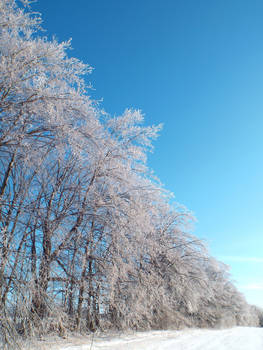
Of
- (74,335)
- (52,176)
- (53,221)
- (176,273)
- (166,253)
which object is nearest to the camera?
(53,221)

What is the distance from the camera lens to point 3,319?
438 cm

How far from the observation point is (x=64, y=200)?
823 cm

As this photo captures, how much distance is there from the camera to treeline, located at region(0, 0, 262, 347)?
17.6 ft

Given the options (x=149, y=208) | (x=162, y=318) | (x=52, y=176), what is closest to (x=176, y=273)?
(x=162, y=318)

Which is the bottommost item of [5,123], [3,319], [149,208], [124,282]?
[3,319]

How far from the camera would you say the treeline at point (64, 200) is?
536cm

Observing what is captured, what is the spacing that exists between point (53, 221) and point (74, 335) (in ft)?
12.4

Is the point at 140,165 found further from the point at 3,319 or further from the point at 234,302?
the point at 234,302

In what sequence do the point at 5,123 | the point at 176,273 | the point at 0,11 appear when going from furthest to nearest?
the point at 176,273
the point at 5,123
the point at 0,11

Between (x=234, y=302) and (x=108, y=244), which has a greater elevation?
(x=108, y=244)

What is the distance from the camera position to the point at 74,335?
26.4ft

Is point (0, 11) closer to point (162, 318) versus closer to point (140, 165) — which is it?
point (140, 165)

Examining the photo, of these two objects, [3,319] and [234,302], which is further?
[234,302]

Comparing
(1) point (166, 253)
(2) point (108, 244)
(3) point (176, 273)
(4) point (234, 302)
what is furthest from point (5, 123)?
(4) point (234, 302)
